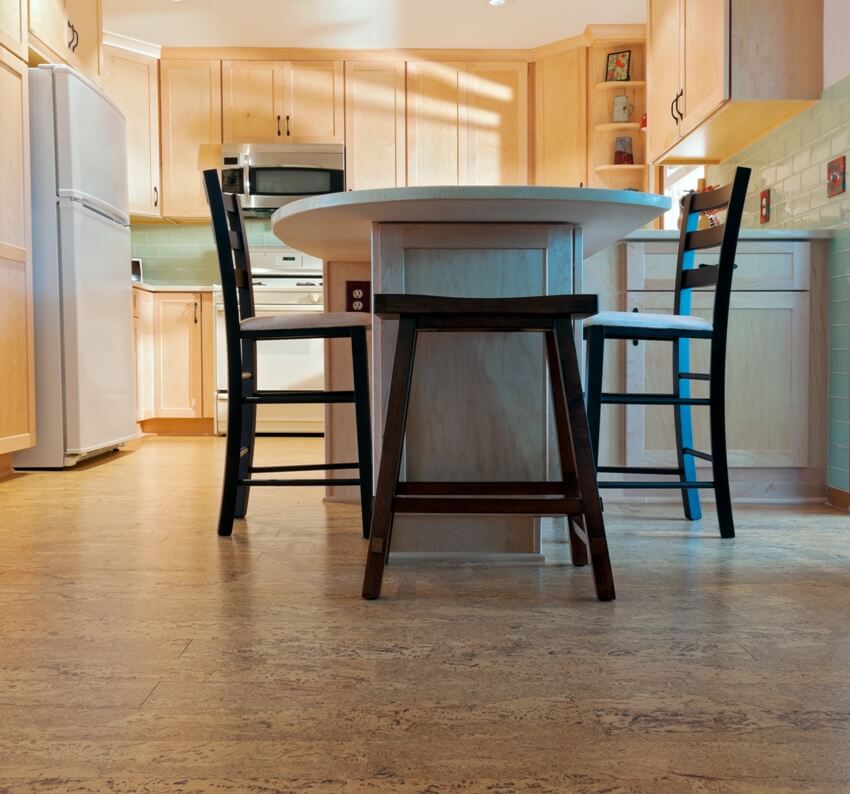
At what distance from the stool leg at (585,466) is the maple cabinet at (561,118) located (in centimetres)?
401

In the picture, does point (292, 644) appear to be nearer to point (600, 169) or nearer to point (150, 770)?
point (150, 770)

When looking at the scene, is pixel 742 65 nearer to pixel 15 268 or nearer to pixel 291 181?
pixel 15 268

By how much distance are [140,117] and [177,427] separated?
1972 millimetres

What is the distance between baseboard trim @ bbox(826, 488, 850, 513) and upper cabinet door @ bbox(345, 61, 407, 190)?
11.8 ft

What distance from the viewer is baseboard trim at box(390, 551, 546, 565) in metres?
1.84

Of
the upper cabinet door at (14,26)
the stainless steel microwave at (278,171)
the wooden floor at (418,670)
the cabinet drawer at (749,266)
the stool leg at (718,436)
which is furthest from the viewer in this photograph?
the stainless steel microwave at (278,171)

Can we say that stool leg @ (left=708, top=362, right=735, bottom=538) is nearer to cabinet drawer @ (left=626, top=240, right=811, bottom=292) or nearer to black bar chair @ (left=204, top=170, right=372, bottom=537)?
cabinet drawer @ (left=626, top=240, right=811, bottom=292)

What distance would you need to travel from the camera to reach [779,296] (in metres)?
2.75

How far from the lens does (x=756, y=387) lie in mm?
2756

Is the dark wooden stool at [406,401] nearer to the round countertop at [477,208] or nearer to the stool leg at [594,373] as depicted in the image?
the round countertop at [477,208]

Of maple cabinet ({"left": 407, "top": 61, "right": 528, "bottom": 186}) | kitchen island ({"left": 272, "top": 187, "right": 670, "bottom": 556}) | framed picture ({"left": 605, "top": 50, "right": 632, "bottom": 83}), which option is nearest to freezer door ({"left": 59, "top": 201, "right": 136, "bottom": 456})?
kitchen island ({"left": 272, "top": 187, "right": 670, "bottom": 556})

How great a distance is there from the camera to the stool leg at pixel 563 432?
1.67 metres

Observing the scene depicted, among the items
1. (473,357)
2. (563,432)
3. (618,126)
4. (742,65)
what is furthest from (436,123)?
(563,432)

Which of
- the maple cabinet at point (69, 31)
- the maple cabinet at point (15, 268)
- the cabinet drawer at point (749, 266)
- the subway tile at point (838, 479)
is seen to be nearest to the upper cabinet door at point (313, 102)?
→ the maple cabinet at point (69, 31)
